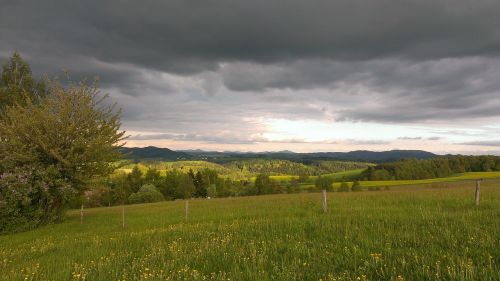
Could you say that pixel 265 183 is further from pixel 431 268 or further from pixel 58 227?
pixel 431 268

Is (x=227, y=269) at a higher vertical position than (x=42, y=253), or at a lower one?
higher

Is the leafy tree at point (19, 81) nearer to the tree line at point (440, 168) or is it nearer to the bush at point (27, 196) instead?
the bush at point (27, 196)

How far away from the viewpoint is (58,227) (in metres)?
24.3

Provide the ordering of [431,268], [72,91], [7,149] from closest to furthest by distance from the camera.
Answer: [431,268]
[7,149]
[72,91]

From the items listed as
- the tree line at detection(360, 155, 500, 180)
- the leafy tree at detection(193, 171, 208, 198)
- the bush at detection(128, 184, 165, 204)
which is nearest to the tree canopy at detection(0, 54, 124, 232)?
the bush at detection(128, 184, 165, 204)

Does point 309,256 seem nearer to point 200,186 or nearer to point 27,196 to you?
point 27,196

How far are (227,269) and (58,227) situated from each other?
22.5 m

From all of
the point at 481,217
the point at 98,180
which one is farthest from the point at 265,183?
the point at 481,217

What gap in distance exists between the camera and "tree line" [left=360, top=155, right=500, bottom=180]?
11175cm

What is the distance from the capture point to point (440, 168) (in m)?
115

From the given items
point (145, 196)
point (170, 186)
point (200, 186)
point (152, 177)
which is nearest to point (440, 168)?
point (200, 186)

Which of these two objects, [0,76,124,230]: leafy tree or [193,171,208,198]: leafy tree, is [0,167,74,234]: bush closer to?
[0,76,124,230]: leafy tree

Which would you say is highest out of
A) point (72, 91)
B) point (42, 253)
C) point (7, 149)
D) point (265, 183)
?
point (72, 91)

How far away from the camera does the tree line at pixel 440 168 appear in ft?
367
